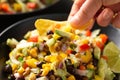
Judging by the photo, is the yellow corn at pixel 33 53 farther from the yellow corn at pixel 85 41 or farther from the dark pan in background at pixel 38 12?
the dark pan in background at pixel 38 12

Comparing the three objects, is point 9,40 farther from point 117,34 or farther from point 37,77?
point 117,34

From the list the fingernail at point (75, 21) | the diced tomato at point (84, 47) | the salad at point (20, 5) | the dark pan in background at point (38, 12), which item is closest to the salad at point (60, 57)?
the diced tomato at point (84, 47)

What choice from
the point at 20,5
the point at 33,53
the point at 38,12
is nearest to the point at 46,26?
the point at 33,53

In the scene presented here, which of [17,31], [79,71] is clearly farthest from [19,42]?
[79,71]

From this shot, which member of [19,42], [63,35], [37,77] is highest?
[19,42]

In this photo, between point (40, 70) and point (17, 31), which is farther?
point (17, 31)

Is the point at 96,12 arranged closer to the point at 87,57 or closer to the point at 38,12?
the point at 87,57

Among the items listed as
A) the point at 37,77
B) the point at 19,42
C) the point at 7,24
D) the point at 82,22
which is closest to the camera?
the point at 82,22
